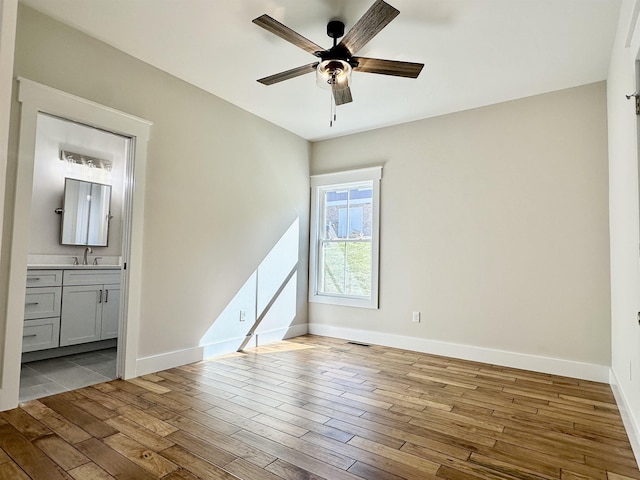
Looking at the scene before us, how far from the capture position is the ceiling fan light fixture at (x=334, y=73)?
103 inches

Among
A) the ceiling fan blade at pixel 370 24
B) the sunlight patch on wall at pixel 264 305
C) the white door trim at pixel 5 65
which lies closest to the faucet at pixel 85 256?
the sunlight patch on wall at pixel 264 305

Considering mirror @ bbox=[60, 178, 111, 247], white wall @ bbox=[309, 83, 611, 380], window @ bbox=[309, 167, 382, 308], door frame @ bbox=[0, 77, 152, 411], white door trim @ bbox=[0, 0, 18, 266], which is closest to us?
white door trim @ bbox=[0, 0, 18, 266]

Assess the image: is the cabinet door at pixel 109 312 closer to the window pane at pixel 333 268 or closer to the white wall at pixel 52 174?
the white wall at pixel 52 174

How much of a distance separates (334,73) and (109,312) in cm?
357

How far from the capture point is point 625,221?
2.44 metres

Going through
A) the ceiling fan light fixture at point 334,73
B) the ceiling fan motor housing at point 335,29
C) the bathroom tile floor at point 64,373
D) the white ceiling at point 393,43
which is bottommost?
the bathroom tile floor at point 64,373

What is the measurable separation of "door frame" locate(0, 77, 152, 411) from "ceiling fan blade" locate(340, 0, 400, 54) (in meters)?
1.93

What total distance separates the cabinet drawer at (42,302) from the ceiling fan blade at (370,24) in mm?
3632

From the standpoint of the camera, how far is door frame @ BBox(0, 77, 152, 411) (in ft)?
8.02

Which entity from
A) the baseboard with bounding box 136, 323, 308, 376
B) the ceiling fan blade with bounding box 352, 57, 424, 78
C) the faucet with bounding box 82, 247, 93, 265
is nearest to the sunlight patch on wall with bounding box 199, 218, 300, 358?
the baseboard with bounding box 136, 323, 308, 376

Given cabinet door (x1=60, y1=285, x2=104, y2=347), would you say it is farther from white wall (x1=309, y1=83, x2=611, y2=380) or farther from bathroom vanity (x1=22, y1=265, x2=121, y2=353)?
white wall (x1=309, y1=83, x2=611, y2=380)

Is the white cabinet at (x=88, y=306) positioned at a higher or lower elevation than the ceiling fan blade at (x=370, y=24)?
lower

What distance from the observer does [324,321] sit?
498 centimetres

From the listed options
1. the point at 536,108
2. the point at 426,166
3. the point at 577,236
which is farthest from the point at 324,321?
the point at 536,108
